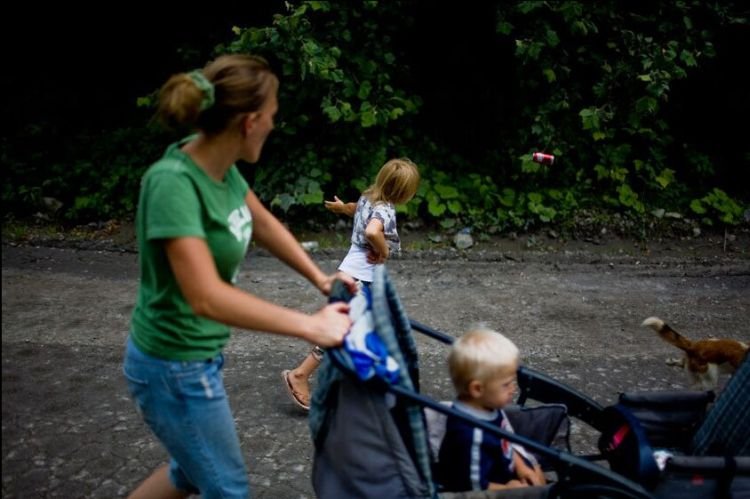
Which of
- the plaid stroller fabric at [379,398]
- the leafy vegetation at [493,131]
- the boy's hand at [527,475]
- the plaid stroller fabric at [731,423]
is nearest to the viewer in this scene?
the plaid stroller fabric at [379,398]

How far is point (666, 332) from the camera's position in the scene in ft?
11.2

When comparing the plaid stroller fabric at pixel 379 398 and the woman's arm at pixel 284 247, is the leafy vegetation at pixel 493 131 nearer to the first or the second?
the woman's arm at pixel 284 247

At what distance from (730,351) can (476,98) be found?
558 cm

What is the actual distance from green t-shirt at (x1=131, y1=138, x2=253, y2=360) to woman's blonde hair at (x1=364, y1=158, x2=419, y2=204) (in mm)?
1787

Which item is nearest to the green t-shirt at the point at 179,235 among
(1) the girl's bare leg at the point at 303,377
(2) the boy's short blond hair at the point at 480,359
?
(2) the boy's short blond hair at the point at 480,359

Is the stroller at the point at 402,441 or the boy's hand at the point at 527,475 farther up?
the stroller at the point at 402,441

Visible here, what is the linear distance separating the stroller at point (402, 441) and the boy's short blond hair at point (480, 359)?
0.19 meters

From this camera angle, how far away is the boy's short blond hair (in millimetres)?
2287

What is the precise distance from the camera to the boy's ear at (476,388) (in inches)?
90.7

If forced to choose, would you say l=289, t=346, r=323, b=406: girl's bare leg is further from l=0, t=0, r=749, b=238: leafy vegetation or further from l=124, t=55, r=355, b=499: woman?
l=0, t=0, r=749, b=238: leafy vegetation

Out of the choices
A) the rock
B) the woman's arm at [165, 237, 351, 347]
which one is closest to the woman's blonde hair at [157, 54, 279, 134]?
the woman's arm at [165, 237, 351, 347]

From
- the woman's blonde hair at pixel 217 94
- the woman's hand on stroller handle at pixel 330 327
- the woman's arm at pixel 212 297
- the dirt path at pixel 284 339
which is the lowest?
the dirt path at pixel 284 339

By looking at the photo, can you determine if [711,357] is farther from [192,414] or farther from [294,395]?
[192,414]

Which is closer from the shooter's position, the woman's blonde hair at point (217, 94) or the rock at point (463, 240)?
the woman's blonde hair at point (217, 94)
